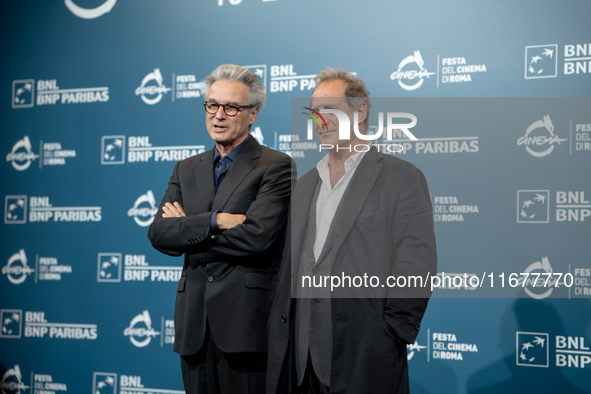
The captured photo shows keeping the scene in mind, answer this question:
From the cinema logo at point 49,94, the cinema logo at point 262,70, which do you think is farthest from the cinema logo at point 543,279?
the cinema logo at point 49,94

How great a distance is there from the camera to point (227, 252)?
2.28 metres

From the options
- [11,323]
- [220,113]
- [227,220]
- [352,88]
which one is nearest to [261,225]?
[227,220]

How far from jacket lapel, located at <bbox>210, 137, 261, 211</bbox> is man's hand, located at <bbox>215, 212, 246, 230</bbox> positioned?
0.09m

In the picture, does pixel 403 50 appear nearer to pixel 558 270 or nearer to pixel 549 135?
pixel 549 135

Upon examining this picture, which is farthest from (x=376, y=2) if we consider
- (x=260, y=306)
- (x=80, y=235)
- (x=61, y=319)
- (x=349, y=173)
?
(x=61, y=319)

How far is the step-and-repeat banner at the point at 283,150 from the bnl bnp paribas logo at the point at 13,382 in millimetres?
16

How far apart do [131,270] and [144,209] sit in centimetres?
48

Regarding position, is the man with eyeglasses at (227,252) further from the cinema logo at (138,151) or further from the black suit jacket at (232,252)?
the cinema logo at (138,151)

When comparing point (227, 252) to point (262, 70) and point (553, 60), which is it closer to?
point (262, 70)

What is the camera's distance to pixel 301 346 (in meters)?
2.08

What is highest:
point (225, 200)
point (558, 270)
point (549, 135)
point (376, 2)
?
point (376, 2)

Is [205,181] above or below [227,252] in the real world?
above

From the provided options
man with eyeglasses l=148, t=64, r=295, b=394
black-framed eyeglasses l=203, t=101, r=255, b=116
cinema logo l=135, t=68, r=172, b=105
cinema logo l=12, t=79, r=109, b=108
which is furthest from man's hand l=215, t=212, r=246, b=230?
cinema logo l=12, t=79, r=109, b=108

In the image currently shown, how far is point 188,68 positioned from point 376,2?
1.46 metres
